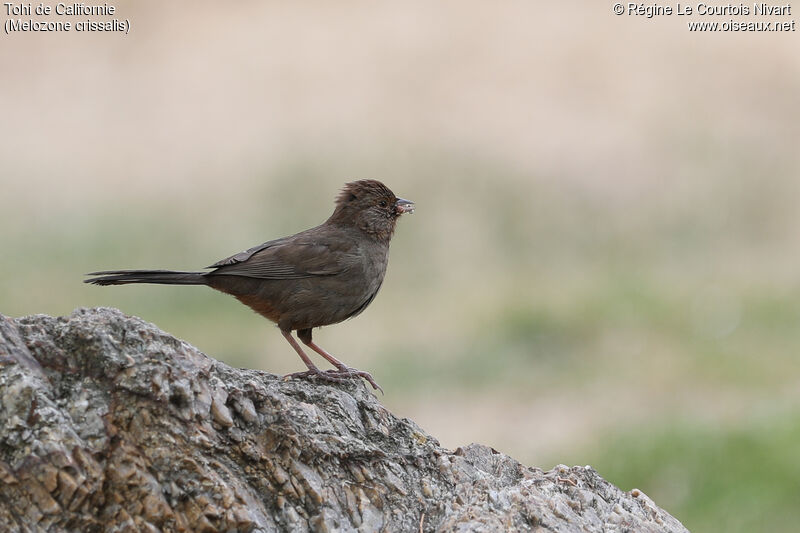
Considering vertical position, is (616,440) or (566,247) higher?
(566,247)

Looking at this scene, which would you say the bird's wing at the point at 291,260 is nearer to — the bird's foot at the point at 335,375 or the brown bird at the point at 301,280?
the brown bird at the point at 301,280

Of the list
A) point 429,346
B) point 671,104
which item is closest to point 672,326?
point 429,346

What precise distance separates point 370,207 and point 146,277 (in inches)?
57.4

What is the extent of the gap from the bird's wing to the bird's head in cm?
36

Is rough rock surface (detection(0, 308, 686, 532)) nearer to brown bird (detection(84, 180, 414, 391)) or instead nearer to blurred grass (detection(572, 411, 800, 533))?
brown bird (detection(84, 180, 414, 391))

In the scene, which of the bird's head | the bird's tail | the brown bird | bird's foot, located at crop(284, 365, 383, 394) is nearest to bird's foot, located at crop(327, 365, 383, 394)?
bird's foot, located at crop(284, 365, 383, 394)

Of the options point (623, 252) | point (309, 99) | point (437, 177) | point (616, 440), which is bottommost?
point (616, 440)

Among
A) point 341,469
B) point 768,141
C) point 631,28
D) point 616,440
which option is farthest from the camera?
point 631,28

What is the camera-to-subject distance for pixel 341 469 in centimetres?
377

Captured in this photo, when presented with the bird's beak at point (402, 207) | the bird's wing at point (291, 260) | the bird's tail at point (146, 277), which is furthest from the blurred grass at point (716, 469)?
the bird's tail at point (146, 277)

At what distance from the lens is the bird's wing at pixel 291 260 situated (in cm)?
532

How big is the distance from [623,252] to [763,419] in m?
4.80

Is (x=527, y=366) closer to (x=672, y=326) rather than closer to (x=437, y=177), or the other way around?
(x=672, y=326)

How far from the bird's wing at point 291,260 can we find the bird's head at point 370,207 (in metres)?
0.36
